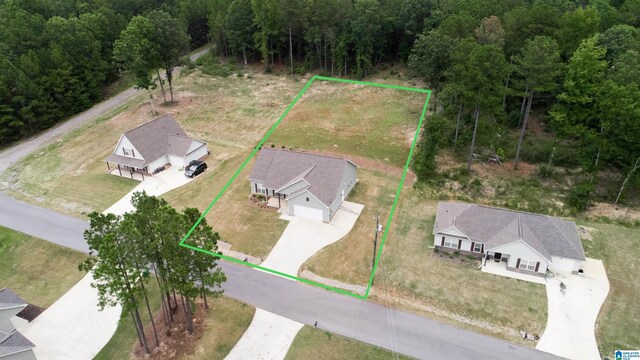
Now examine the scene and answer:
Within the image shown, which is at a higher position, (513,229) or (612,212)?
(513,229)

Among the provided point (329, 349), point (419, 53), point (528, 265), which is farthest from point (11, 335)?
point (419, 53)

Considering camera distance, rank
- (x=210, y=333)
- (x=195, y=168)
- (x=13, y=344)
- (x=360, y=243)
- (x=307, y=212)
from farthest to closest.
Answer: (x=195, y=168)
(x=307, y=212)
(x=360, y=243)
(x=210, y=333)
(x=13, y=344)

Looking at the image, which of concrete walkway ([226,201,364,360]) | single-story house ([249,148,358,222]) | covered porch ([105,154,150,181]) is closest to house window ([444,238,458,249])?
concrete walkway ([226,201,364,360])

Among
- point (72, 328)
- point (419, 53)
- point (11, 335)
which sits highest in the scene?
point (419, 53)

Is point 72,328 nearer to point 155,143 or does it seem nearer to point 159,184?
point 159,184

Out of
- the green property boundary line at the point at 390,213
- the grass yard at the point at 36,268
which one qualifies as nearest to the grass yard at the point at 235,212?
the green property boundary line at the point at 390,213

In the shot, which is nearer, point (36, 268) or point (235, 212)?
point (36, 268)

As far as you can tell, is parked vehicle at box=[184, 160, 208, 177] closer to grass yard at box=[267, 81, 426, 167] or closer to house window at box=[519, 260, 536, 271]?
grass yard at box=[267, 81, 426, 167]

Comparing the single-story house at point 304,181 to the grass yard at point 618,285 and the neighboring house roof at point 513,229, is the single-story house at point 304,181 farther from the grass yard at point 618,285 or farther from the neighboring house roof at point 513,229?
the grass yard at point 618,285
